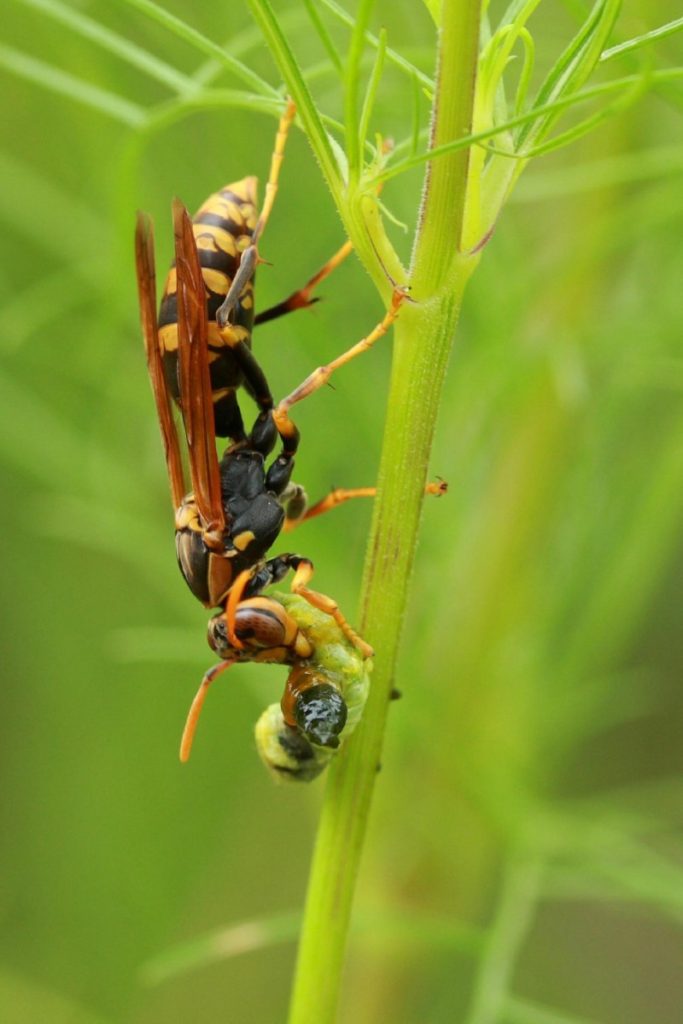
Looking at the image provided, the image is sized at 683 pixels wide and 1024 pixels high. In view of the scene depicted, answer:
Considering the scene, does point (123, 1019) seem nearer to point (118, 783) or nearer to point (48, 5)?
point (118, 783)

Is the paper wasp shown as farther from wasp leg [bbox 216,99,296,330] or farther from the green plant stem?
wasp leg [bbox 216,99,296,330]

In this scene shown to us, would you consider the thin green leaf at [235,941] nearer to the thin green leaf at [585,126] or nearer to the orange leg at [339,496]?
the orange leg at [339,496]

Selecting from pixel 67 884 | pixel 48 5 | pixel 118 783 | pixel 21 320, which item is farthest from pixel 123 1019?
pixel 48 5

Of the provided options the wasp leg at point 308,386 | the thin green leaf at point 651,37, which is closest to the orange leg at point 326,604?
the wasp leg at point 308,386

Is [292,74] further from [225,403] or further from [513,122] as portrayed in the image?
[225,403]

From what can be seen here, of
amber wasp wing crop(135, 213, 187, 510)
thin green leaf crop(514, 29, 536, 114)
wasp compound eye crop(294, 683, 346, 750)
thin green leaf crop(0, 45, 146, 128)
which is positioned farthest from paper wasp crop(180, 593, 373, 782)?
thin green leaf crop(0, 45, 146, 128)

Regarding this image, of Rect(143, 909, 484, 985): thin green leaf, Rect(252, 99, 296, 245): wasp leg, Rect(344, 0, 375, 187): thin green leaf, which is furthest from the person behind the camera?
Rect(143, 909, 484, 985): thin green leaf

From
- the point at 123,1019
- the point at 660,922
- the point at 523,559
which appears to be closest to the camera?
the point at 523,559
